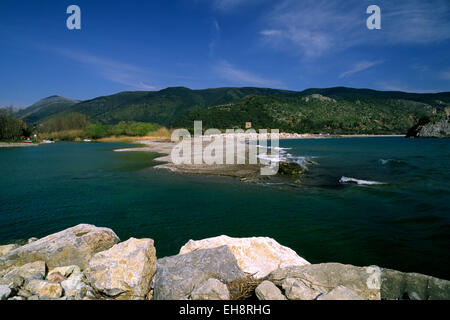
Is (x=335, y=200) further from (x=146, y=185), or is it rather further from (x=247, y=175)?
(x=146, y=185)

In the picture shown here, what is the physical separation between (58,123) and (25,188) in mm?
136127

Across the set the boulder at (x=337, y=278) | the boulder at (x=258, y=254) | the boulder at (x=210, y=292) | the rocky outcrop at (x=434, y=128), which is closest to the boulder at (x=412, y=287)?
the boulder at (x=337, y=278)

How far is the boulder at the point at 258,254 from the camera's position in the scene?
5.55m

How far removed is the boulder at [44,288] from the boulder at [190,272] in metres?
1.86

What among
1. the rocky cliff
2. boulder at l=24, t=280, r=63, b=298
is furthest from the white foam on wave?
boulder at l=24, t=280, r=63, b=298

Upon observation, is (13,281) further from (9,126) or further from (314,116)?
(314,116)

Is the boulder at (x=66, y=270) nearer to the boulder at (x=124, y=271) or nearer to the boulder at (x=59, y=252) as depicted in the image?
the boulder at (x=59, y=252)

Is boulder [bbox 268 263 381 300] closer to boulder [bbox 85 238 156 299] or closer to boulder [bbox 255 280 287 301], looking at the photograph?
boulder [bbox 255 280 287 301]

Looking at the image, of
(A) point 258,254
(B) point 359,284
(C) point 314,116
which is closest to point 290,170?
(A) point 258,254

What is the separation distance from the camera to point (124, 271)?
4.68 meters

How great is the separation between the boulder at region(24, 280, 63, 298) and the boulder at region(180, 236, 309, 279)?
2.72 meters

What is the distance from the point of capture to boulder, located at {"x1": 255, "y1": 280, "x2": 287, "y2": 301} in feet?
13.3
